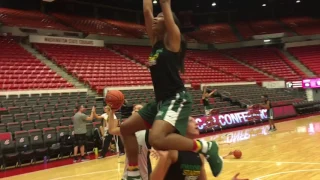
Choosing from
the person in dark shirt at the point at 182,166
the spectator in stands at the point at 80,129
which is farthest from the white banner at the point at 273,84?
the person in dark shirt at the point at 182,166

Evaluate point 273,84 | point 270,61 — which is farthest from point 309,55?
point 273,84

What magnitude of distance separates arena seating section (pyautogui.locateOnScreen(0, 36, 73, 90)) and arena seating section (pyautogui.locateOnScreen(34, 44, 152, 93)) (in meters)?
1.25

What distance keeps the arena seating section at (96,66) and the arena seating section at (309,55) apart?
13.4 metres

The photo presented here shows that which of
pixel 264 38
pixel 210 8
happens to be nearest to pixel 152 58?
pixel 264 38

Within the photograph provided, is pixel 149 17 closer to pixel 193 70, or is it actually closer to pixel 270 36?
pixel 193 70

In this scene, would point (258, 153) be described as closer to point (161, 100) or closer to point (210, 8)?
point (161, 100)

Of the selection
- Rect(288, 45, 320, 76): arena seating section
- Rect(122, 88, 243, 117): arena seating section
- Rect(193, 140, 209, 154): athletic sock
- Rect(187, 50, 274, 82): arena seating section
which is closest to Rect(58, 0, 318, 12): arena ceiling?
Rect(288, 45, 320, 76): arena seating section

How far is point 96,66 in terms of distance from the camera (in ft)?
63.6

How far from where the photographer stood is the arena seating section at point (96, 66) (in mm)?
17828

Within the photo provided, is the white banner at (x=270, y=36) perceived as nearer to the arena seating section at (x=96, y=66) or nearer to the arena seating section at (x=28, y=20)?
the arena seating section at (x=96, y=66)

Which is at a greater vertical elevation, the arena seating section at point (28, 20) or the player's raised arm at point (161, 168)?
the arena seating section at point (28, 20)

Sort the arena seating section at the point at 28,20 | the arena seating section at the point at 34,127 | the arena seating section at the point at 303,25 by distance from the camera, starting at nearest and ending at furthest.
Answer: the arena seating section at the point at 34,127
the arena seating section at the point at 28,20
the arena seating section at the point at 303,25

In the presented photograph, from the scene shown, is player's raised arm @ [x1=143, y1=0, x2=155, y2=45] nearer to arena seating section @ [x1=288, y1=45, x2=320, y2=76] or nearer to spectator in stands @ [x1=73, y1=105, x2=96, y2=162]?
spectator in stands @ [x1=73, y1=105, x2=96, y2=162]

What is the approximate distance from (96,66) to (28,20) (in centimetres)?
537
